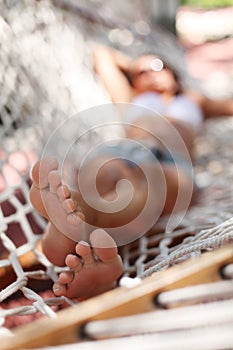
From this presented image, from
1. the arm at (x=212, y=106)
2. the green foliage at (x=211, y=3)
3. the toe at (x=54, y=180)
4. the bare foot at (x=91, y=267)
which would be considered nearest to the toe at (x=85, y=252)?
the bare foot at (x=91, y=267)

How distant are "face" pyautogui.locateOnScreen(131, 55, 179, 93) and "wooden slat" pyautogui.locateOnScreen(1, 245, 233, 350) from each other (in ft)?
4.26

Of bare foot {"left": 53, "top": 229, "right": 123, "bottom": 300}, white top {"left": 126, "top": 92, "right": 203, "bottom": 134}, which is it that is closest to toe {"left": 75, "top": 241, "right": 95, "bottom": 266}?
bare foot {"left": 53, "top": 229, "right": 123, "bottom": 300}

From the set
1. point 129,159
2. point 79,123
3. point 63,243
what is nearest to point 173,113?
point 79,123

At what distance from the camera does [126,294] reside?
564mm

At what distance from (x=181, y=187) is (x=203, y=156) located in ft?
1.69

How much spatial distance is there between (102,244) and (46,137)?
73 centimetres

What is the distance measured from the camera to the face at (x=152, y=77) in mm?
1852

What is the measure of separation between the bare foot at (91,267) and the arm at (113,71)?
1043mm

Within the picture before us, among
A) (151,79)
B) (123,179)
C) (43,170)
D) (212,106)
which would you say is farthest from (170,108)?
(43,170)

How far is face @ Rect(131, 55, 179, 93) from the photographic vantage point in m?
1.85

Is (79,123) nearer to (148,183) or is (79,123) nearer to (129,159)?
(129,159)

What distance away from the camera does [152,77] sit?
1.88 metres

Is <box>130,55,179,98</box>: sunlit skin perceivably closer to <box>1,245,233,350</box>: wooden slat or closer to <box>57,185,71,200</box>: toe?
<box>57,185,71,200</box>: toe

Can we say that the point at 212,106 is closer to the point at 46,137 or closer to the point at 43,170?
the point at 46,137
